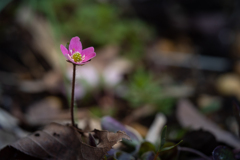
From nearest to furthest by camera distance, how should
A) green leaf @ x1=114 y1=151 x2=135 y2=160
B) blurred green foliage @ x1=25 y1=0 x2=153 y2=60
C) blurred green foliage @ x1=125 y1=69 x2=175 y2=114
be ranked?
green leaf @ x1=114 y1=151 x2=135 y2=160
blurred green foliage @ x1=125 y1=69 x2=175 y2=114
blurred green foliage @ x1=25 y1=0 x2=153 y2=60

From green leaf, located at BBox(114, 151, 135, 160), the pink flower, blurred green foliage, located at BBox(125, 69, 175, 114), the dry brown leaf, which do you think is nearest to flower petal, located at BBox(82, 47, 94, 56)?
the pink flower

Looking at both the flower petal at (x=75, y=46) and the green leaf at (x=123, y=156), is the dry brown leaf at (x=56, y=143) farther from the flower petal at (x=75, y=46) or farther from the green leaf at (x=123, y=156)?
the flower petal at (x=75, y=46)

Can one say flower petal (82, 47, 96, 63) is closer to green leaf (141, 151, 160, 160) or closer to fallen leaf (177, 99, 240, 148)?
green leaf (141, 151, 160, 160)

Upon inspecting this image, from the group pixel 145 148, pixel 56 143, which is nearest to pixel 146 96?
pixel 145 148

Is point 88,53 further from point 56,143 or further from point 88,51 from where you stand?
point 56,143

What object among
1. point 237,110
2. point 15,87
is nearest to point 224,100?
point 237,110
